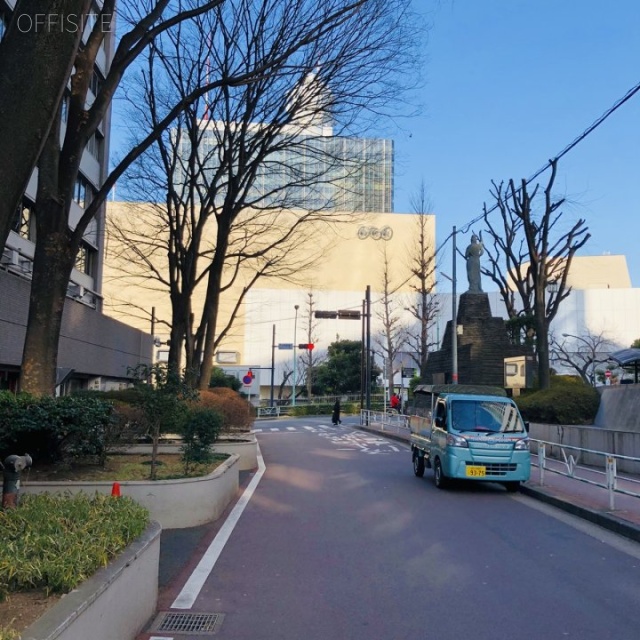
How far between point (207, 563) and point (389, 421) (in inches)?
1113

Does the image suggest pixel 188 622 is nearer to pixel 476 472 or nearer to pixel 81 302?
pixel 476 472

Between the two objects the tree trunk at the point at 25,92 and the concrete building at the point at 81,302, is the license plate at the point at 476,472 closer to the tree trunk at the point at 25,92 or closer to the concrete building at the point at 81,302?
the concrete building at the point at 81,302

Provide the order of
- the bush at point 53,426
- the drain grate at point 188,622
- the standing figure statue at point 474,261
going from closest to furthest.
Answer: the drain grate at point 188,622
the bush at point 53,426
the standing figure statue at point 474,261

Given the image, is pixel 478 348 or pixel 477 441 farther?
pixel 478 348

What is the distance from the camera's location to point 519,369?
28.1 meters

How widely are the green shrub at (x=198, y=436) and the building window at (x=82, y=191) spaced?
2110 centimetres

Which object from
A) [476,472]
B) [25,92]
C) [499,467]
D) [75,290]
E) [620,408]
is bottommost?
[476,472]

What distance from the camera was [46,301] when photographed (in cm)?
1026

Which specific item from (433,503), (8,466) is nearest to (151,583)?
(8,466)

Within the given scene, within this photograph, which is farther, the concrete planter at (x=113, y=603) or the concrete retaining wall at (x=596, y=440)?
the concrete retaining wall at (x=596, y=440)

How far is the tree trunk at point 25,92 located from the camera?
479 cm

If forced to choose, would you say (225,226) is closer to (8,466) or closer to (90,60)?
(90,60)

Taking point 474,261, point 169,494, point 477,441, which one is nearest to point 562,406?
point 477,441

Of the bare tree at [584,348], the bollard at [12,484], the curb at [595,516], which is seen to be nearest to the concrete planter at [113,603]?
the bollard at [12,484]
